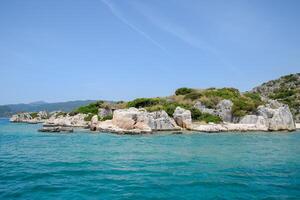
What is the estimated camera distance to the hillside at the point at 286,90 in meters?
80.1

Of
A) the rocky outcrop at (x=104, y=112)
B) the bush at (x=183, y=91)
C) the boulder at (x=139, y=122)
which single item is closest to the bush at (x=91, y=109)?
the rocky outcrop at (x=104, y=112)

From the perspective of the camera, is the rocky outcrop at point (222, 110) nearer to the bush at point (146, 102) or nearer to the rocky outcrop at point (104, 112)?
the bush at point (146, 102)

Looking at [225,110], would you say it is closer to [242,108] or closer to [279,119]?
[242,108]

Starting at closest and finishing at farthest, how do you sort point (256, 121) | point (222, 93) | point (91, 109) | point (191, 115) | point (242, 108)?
1. point (256, 121)
2. point (242, 108)
3. point (191, 115)
4. point (222, 93)
5. point (91, 109)

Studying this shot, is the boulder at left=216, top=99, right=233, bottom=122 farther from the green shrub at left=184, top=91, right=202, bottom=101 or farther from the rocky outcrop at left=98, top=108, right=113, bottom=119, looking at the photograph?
the rocky outcrop at left=98, top=108, right=113, bottom=119

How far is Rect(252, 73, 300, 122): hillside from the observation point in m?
80.1

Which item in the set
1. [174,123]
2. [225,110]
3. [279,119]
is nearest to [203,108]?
[225,110]

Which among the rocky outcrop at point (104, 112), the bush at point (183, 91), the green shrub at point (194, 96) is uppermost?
the bush at point (183, 91)

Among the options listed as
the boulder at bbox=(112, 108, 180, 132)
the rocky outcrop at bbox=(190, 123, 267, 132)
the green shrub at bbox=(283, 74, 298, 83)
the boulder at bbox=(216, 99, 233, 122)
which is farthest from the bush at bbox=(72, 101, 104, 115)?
the green shrub at bbox=(283, 74, 298, 83)

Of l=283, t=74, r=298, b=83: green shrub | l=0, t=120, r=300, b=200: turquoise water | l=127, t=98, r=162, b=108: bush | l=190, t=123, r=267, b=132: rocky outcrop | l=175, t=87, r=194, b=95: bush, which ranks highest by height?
l=283, t=74, r=298, b=83: green shrub

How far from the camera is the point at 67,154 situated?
25.6 meters

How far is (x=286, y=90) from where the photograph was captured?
98625 millimetres

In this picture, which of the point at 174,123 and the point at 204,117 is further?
the point at 204,117

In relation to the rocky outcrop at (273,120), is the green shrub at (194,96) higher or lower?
higher
